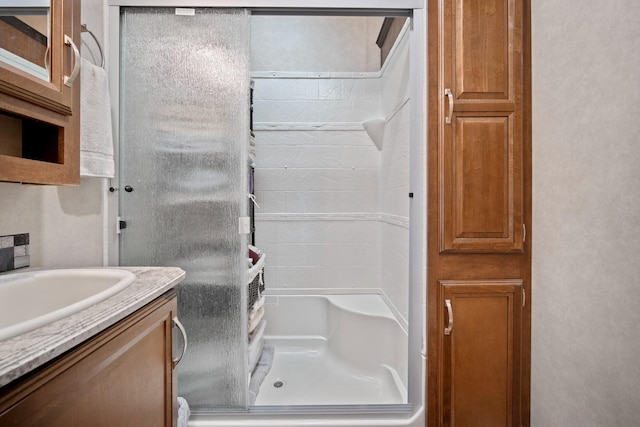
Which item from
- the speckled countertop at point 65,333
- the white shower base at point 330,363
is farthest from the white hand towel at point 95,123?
the white shower base at point 330,363

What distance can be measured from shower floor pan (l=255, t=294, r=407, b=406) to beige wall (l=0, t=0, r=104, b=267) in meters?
1.16

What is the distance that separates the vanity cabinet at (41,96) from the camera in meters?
0.83

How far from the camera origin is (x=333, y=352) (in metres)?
2.35

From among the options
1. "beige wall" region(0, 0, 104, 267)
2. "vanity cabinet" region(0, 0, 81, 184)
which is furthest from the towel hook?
"vanity cabinet" region(0, 0, 81, 184)

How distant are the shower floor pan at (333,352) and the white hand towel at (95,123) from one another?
4.57ft

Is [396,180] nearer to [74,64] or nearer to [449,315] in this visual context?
[449,315]

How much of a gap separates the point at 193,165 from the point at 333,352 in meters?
1.66

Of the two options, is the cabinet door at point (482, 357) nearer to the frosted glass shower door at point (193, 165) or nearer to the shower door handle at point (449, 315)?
the shower door handle at point (449, 315)

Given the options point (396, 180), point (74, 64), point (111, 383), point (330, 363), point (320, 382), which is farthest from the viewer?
point (330, 363)

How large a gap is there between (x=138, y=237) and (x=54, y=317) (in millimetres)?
905

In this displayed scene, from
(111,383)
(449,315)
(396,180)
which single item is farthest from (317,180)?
(111,383)

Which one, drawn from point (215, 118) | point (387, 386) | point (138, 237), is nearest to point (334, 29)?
point (215, 118)

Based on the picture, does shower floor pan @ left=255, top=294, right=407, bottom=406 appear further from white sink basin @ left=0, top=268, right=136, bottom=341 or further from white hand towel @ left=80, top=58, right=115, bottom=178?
white hand towel @ left=80, top=58, right=115, bottom=178

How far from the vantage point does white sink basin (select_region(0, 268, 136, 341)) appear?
2.81 ft
